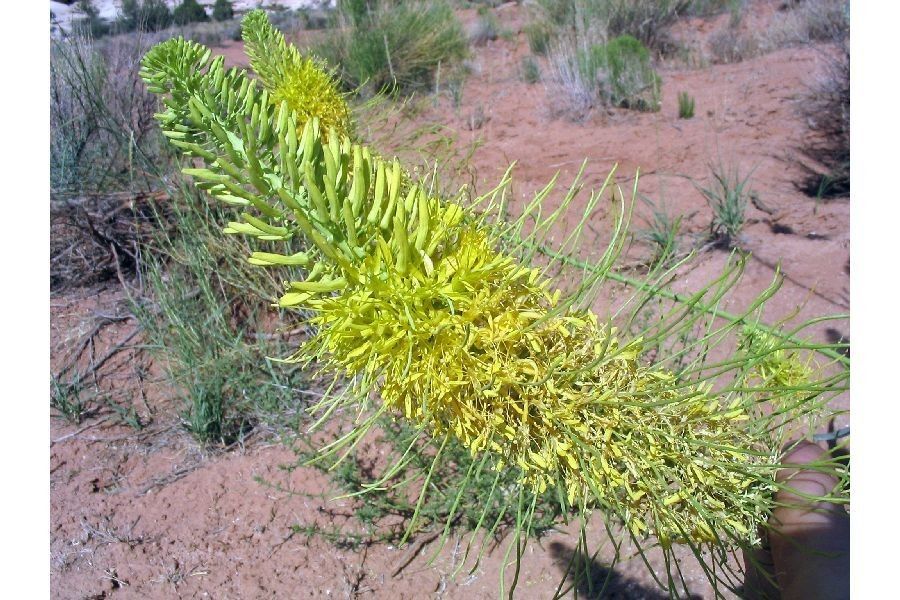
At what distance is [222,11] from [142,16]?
167 inches

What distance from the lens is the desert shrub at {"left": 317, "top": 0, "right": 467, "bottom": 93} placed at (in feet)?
21.8

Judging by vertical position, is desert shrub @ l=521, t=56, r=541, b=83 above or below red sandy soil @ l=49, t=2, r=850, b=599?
above

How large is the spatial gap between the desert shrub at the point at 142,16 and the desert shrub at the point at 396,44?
2.07 meters

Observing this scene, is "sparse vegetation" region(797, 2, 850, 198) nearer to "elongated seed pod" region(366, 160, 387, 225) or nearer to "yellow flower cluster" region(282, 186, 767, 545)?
"yellow flower cluster" region(282, 186, 767, 545)

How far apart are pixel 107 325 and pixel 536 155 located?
309 centimetres

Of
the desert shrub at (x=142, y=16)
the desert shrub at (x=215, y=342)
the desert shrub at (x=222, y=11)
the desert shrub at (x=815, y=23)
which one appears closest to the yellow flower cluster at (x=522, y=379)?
the desert shrub at (x=215, y=342)

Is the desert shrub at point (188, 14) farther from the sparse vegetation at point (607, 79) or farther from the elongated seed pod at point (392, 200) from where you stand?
the elongated seed pod at point (392, 200)

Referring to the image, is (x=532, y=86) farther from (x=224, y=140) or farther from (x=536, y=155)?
(x=224, y=140)

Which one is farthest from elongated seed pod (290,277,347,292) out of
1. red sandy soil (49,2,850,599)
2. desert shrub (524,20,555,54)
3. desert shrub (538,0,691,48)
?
desert shrub (524,20,555,54)

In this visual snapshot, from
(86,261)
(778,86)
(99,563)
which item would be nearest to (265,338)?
(99,563)

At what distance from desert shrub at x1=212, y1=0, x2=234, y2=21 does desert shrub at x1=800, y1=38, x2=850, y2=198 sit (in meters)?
6.21

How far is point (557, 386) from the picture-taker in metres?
0.83

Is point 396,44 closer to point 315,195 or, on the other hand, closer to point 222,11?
point 222,11

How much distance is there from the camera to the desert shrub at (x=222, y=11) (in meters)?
7.67
